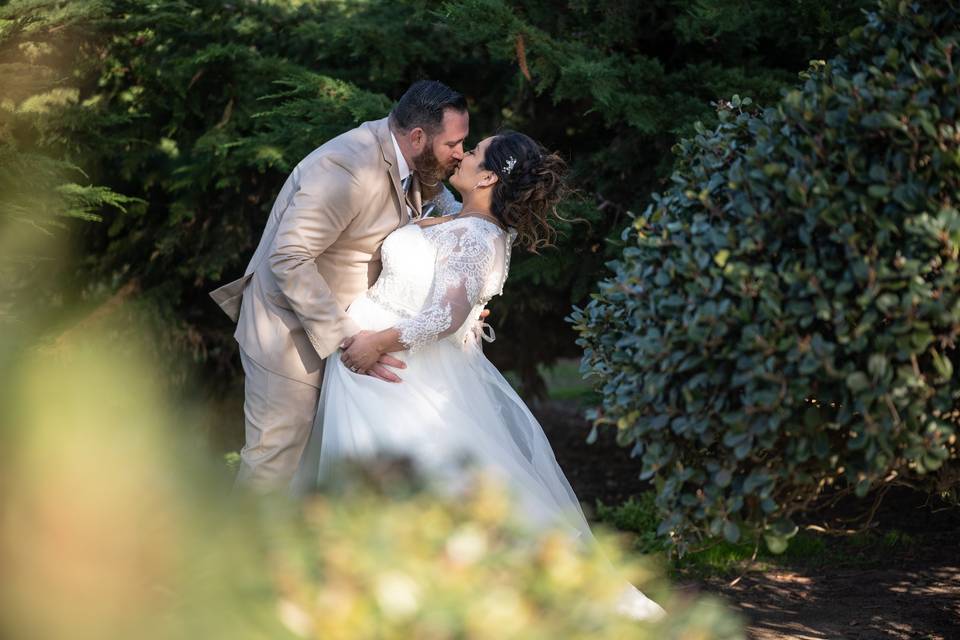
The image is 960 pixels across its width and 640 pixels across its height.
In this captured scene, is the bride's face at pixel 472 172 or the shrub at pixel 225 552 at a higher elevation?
the bride's face at pixel 472 172

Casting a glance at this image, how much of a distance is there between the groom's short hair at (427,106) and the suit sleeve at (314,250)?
1.35 ft

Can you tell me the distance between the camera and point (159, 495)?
2164 mm

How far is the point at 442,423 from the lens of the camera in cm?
387

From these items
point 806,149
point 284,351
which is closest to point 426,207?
point 284,351

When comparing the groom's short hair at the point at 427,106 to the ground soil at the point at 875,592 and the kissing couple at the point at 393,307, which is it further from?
the ground soil at the point at 875,592

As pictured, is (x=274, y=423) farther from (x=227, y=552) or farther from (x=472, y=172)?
(x=227, y=552)

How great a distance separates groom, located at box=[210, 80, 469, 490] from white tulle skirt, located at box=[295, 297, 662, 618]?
12 cm

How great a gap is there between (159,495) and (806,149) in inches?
74.7

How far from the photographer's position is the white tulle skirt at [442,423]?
379 centimetres

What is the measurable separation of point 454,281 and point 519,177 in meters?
0.53

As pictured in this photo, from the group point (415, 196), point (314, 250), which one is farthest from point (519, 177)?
point (314, 250)

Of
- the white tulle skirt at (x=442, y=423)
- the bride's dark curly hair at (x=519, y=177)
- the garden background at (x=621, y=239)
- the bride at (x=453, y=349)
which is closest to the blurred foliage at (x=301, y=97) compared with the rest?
the garden background at (x=621, y=239)

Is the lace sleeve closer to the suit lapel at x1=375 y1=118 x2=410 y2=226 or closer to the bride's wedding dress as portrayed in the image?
the bride's wedding dress

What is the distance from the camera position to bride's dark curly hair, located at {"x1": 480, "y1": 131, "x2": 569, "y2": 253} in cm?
397
